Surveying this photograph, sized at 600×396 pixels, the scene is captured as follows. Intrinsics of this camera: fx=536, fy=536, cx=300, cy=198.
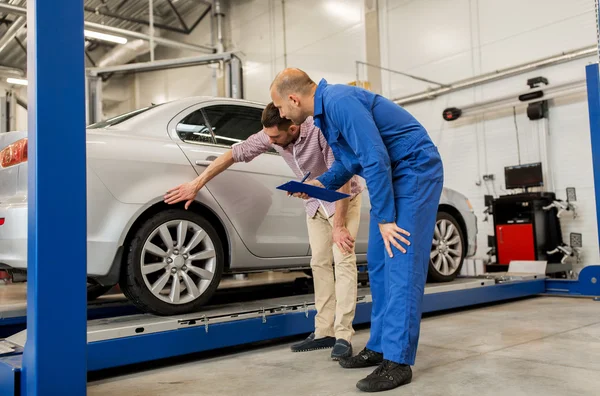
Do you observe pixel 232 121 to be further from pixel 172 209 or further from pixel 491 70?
pixel 491 70

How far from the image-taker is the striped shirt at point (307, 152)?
9.75ft

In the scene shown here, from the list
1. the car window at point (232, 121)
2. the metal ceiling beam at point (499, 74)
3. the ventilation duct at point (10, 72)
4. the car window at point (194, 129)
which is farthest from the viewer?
the ventilation duct at point (10, 72)

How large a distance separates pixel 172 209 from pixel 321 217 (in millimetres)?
850

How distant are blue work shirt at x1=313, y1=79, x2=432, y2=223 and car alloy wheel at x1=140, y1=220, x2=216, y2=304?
1.06 m

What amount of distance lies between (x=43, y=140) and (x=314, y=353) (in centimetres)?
193

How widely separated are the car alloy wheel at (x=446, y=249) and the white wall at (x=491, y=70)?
11.9 feet

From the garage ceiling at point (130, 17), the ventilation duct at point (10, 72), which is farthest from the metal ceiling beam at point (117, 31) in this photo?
the ventilation duct at point (10, 72)

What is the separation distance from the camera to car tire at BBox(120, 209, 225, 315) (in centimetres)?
286

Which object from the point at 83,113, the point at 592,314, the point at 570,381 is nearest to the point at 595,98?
the point at 592,314

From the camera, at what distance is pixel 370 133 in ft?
7.16

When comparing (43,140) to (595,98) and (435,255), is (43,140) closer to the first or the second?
(435,255)

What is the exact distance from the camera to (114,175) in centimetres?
281

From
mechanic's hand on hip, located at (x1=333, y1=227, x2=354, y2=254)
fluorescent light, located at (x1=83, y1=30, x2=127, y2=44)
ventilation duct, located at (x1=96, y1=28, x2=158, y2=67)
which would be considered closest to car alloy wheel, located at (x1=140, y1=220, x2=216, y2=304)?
mechanic's hand on hip, located at (x1=333, y1=227, x2=354, y2=254)

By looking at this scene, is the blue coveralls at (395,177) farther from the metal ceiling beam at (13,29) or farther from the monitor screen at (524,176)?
the metal ceiling beam at (13,29)
